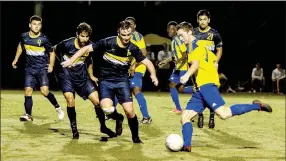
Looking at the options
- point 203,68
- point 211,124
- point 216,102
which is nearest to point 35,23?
point 211,124

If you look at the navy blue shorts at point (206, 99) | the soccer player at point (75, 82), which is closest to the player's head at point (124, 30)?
the soccer player at point (75, 82)

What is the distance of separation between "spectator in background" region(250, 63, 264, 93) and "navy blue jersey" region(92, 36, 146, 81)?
1771 centimetres

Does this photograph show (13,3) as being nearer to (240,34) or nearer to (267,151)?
(240,34)

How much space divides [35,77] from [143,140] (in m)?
3.77

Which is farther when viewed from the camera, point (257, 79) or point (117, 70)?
point (257, 79)

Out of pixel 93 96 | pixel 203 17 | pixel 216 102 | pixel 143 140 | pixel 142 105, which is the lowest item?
pixel 143 140

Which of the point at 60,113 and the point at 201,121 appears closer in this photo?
the point at 201,121

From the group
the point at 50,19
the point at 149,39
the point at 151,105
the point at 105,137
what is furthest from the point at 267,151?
the point at 50,19

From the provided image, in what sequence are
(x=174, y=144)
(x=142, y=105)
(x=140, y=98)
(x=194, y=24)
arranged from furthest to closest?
(x=194, y=24) → (x=140, y=98) → (x=142, y=105) → (x=174, y=144)

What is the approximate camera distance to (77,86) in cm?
910

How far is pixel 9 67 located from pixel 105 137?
20.6 meters

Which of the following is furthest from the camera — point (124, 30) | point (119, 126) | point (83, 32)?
point (119, 126)

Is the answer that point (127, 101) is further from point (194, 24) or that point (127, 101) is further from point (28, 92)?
point (194, 24)

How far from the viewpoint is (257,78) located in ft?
83.8
